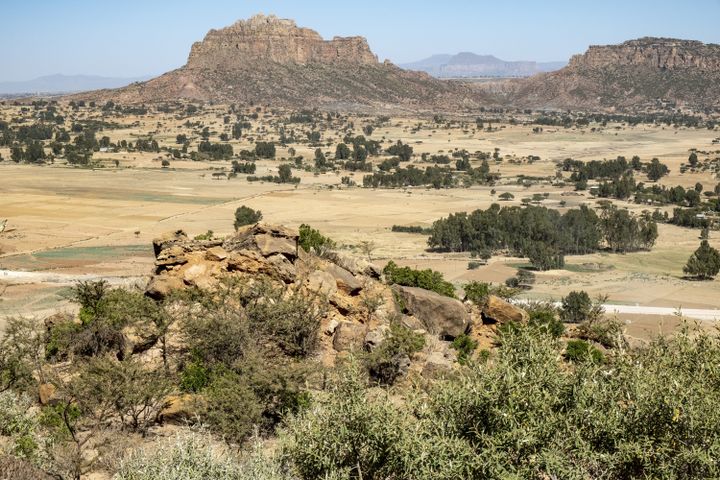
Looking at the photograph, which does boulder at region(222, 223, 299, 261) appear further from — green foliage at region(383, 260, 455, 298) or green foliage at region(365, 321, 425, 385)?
green foliage at region(365, 321, 425, 385)

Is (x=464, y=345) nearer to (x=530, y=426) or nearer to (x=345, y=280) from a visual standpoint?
(x=345, y=280)

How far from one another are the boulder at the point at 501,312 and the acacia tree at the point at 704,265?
38.5 m

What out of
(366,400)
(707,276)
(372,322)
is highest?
(366,400)

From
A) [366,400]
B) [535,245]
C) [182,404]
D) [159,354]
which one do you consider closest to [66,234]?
[535,245]

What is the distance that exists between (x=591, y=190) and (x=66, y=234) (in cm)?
8210

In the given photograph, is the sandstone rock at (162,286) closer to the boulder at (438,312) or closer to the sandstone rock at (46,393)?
the sandstone rock at (46,393)

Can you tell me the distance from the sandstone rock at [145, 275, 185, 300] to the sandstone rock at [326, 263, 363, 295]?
687cm

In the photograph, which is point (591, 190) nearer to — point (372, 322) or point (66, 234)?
point (66, 234)

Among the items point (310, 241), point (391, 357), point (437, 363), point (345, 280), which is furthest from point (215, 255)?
point (437, 363)

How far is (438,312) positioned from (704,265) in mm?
41945

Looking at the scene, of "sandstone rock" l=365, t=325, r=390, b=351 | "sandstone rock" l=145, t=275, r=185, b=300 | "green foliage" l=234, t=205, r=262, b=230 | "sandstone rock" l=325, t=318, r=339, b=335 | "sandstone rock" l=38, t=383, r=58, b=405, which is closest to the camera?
"sandstone rock" l=38, t=383, r=58, b=405

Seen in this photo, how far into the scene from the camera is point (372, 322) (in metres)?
34.5

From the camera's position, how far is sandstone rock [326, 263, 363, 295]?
36.0 metres

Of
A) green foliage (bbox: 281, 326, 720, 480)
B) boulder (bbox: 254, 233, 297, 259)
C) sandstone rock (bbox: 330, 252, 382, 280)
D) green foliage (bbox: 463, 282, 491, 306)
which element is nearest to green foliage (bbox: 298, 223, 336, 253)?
sandstone rock (bbox: 330, 252, 382, 280)
